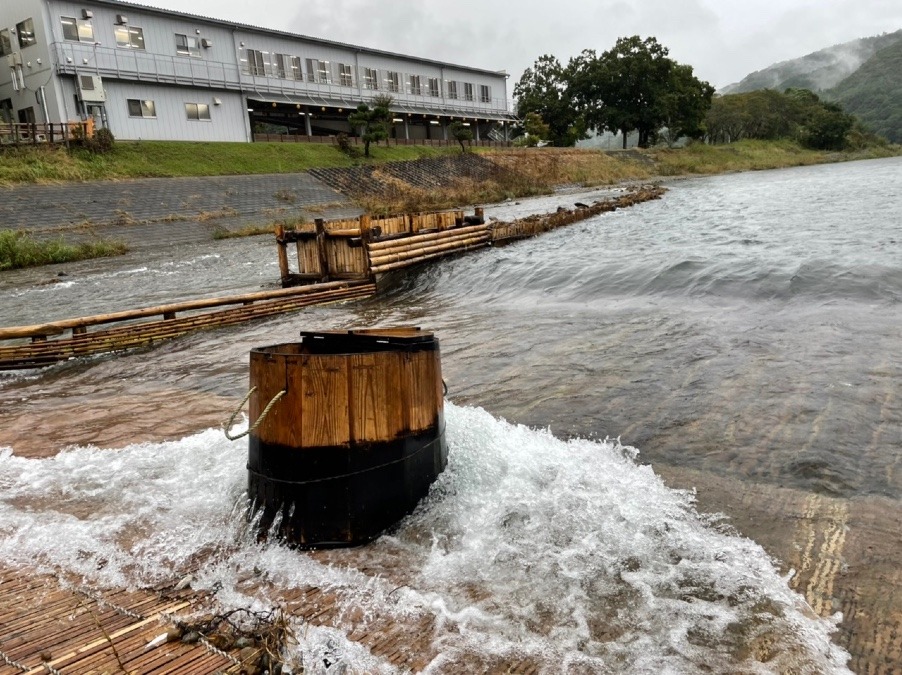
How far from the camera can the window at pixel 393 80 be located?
182 feet

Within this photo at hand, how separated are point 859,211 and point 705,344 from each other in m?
16.1

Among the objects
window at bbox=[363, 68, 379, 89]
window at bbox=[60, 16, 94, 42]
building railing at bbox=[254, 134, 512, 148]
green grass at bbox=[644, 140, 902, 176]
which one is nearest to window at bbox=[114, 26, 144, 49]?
window at bbox=[60, 16, 94, 42]

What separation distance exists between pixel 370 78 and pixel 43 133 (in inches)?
1131

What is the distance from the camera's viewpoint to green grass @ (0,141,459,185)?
27.8 m

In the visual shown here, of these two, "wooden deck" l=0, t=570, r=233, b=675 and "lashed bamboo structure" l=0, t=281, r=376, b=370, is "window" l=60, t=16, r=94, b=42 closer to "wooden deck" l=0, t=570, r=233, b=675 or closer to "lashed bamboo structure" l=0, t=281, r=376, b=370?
"lashed bamboo structure" l=0, t=281, r=376, b=370

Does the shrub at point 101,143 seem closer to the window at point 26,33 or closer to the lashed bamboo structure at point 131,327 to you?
the window at point 26,33

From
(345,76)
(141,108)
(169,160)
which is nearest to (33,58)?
(141,108)

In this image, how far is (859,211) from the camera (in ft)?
65.5

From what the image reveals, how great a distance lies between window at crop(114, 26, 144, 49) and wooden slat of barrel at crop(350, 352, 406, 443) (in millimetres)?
42632

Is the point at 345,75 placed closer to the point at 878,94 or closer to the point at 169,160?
the point at 169,160

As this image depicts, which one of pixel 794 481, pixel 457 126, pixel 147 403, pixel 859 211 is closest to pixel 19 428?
pixel 147 403

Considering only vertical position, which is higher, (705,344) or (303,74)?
(303,74)

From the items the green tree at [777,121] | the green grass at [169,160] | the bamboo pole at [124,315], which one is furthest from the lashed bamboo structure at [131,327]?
the green tree at [777,121]

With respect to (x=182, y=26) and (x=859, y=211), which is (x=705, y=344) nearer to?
(x=859, y=211)
